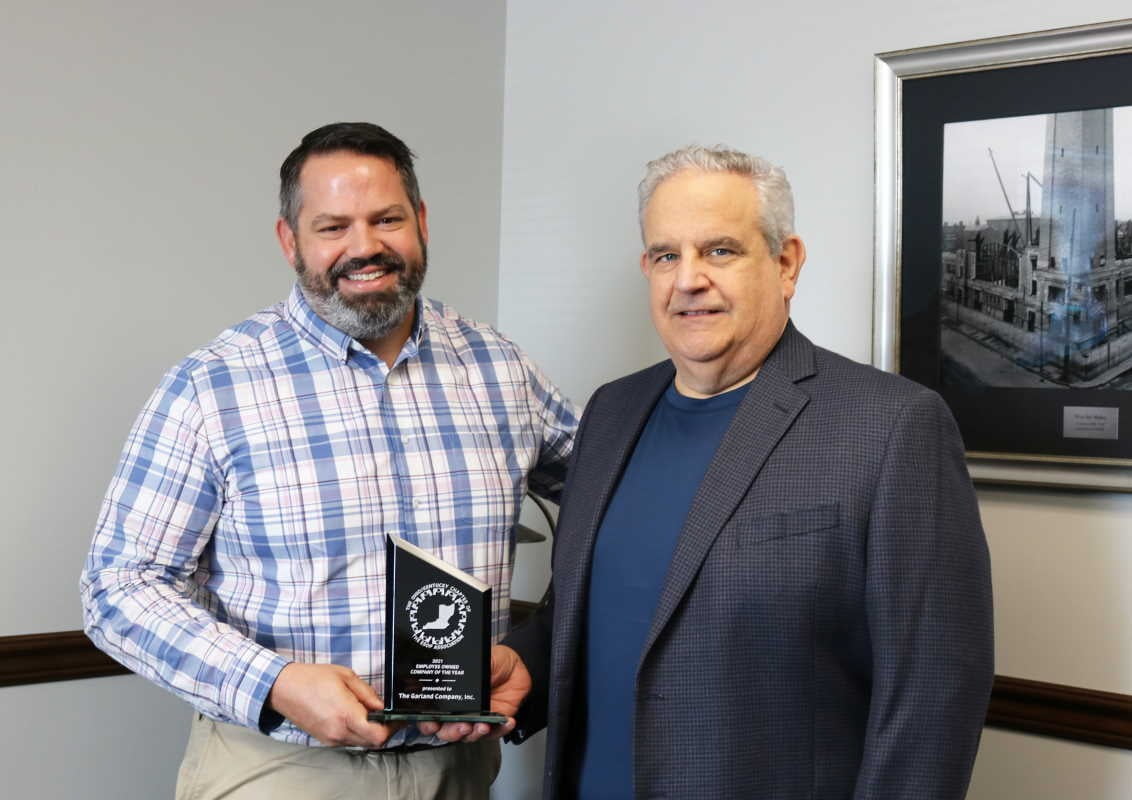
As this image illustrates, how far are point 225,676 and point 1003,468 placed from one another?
1524mm

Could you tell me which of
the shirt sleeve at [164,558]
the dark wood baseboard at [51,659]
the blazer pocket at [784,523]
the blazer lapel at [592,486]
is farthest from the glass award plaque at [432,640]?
the dark wood baseboard at [51,659]

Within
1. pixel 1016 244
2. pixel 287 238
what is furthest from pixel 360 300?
pixel 1016 244

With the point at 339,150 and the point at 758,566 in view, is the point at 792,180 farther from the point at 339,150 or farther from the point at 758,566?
the point at 758,566

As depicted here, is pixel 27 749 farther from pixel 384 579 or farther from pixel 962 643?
pixel 962 643

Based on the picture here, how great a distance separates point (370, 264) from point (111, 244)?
0.71m

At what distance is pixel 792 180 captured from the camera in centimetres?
257

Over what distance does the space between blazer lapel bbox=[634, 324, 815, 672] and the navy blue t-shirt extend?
0.05 metres

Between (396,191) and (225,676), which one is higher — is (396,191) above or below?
above

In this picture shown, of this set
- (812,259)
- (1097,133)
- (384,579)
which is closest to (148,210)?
(384,579)

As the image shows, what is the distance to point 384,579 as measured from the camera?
1.84 meters

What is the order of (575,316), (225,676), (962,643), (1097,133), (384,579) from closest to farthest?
(962,643) → (225,676) → (384,579) → (1097,133) → (575,316)

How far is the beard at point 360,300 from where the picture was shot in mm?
1888

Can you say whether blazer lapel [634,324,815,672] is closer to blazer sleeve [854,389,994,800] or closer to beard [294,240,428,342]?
blazer sleeve [854,389,994,800]

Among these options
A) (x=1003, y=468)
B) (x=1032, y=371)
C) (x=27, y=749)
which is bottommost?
(x=27, y=749)
